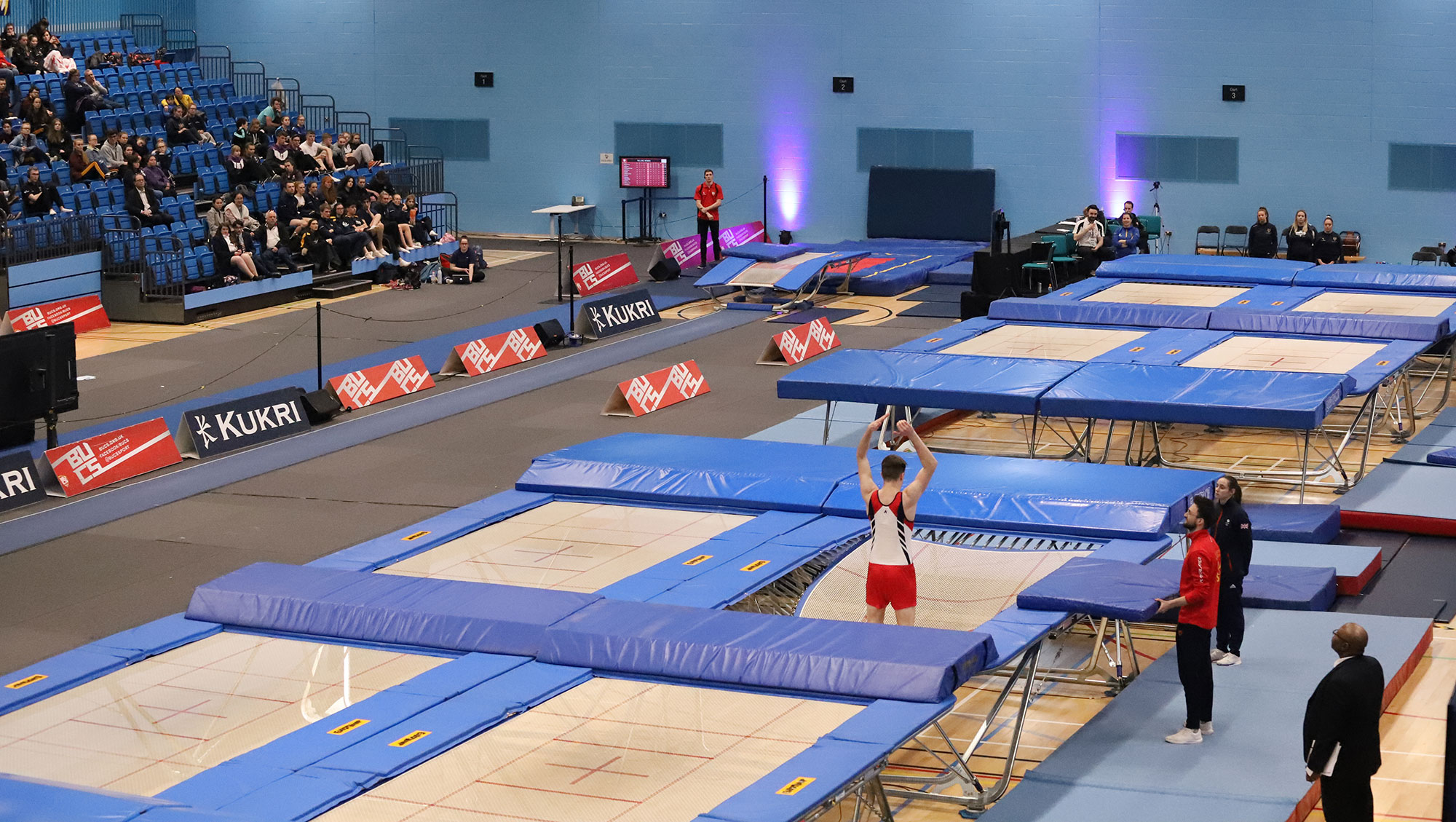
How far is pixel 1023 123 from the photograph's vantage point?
28.2 metres

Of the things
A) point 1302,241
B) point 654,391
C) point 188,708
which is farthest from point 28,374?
point 1302,241

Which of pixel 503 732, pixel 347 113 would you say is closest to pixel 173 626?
pixel 503 732

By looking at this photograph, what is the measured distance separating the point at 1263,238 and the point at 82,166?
57.4 feet

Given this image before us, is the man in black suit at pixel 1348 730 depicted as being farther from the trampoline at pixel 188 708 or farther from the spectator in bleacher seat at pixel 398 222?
the spectator in bleacher seat at pixel 398 222

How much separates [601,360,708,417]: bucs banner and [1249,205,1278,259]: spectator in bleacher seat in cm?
1123

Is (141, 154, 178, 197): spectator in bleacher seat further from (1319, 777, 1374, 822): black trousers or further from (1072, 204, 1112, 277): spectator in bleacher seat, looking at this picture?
(1319, 777, 1374, 822): black trousers

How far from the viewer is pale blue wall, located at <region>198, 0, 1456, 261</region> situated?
84.9ft

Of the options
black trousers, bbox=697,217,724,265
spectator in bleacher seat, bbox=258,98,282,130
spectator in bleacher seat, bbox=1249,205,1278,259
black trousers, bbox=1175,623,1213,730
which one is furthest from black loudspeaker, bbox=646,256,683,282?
black trousers, bbox=1175,623,1213,730

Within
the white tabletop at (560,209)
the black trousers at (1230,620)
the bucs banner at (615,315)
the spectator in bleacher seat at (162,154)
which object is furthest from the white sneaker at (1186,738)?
the white tabletop at (560,209)

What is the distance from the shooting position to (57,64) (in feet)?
84.1

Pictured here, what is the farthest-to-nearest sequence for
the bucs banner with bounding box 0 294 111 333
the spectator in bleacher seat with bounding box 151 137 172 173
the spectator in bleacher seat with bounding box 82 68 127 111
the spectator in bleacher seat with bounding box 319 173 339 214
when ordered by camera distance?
the spectator in bleacher seat with bounding box 319 173 339 214
the spectator in bleacher seat with bounding box 82 68 127 111
the spectator in bleacher seat with bounding box 151 137 172 173
the bucs banner with bounding box 0 294 111 333

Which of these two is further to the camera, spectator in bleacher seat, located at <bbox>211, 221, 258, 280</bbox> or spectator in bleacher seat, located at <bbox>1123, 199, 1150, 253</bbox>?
spectator in bleacher seat, located at <bbox>1123, 199, 1150, 253</bbox>

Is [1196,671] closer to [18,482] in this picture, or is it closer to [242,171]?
[18,482]

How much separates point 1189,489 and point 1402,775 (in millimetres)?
3562
